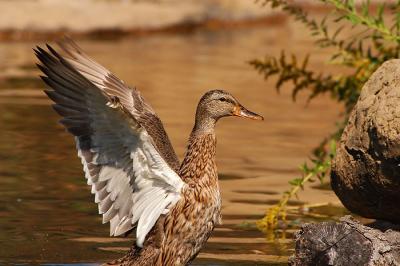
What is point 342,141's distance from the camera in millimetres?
8086

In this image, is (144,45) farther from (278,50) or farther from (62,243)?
(62,243)

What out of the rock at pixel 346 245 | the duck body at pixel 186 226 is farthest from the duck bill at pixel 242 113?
the rock at pixel 346 245

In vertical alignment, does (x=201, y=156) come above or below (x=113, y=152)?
below

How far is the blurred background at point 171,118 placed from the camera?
9.09 metres

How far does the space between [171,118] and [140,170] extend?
7441 millimetres

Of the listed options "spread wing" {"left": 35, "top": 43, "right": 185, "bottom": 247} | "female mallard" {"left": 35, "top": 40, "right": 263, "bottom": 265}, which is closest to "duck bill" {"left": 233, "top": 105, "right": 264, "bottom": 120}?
"female mallard" {"left": 35, "top": 40, "right": 263, "bottom": 265}

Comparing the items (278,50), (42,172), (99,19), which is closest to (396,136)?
(42,172)

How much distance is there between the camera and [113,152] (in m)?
7.36

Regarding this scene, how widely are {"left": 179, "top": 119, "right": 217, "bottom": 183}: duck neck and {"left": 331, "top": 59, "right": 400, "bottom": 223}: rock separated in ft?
2.89

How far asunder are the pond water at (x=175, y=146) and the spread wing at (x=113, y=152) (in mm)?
856

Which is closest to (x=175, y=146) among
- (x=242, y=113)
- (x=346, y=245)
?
(x=242, y=113)

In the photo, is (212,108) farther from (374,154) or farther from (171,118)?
(171,118)

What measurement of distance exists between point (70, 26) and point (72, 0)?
1.00 m

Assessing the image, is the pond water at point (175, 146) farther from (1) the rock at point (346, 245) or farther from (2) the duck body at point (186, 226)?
(1) the rock at point (346, 245)
